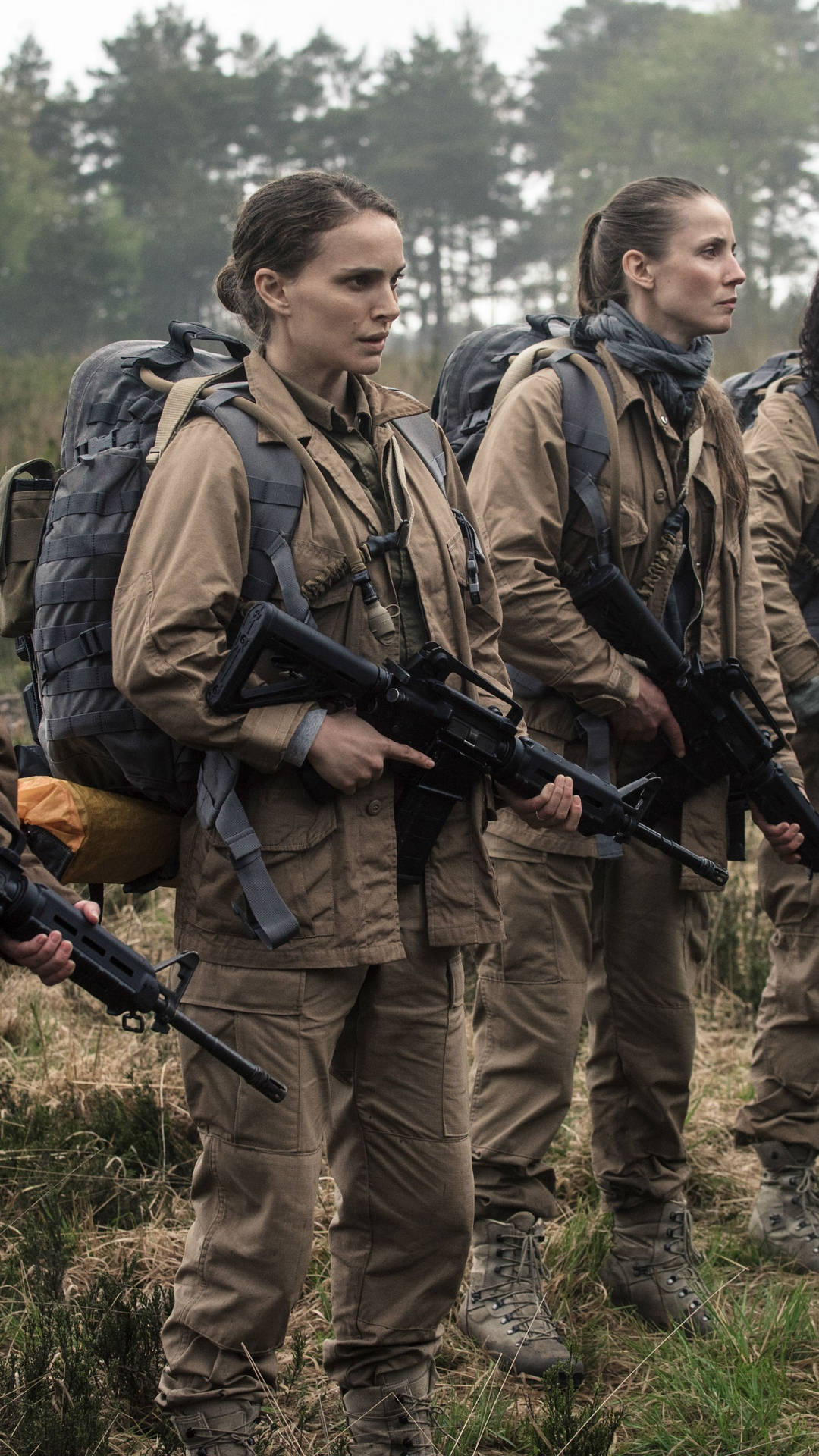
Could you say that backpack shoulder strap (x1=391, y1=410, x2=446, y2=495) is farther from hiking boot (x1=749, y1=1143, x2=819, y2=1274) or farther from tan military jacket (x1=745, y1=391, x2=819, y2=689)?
hiking boot (x1=749, y1=1143, x2=819, y2=1274)

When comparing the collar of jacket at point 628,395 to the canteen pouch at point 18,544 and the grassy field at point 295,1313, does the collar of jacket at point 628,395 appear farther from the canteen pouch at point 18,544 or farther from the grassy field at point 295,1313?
the grassy field at point 295,1313

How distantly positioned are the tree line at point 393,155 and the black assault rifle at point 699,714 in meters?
31.4

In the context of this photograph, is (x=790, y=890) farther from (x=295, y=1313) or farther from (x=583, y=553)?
(x=295, y=1313)

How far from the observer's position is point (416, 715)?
2.86 meters

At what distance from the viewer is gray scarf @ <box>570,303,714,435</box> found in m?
3.65

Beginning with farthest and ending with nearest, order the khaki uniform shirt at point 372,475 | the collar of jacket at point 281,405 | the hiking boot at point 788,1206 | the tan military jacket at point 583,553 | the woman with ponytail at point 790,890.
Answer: the woman with ponytail at point 790,890
the hiking boot at point 788,1206
the tan military jacket at point 583,553
the khaki uniform shirt at point 372,475
the collar of jacket at point 281,405

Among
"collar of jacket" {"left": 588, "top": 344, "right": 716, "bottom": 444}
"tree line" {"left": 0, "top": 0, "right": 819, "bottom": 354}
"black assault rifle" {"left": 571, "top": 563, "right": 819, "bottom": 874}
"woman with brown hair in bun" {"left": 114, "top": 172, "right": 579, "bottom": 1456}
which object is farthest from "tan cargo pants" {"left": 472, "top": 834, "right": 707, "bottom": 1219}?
"tree line" {"left": 0, "top": 0, "right": 819, "bottom": 354}

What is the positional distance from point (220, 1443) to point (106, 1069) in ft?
6.87

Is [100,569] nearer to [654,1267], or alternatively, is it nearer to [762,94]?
[654,1267]

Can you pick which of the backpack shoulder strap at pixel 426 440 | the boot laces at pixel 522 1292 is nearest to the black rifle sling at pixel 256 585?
the backpack shoulder strap at pixel 426 440

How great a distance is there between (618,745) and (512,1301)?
4.48 ft

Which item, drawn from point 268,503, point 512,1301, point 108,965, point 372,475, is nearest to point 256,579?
point 268,503

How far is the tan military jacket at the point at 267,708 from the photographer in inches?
104

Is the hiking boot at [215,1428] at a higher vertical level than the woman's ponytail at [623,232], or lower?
lower
